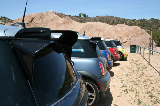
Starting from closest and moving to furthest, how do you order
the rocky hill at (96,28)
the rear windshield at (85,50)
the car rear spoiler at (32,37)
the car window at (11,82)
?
the car window at (11,82), the car rear spoiler at (32,37), the rear windshield at (85,50), the rocky hill at (96,28)

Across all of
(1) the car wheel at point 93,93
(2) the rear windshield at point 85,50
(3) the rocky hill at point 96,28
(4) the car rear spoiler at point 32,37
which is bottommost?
(1) the car wheel at point 93,93

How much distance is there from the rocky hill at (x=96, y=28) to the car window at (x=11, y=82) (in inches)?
1420

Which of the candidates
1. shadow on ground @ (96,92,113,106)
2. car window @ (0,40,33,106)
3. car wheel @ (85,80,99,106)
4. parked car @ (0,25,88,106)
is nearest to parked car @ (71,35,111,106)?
car wheel @ (85,80,99,106)

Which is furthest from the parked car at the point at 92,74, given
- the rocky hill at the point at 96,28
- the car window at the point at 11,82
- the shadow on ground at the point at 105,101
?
the rocky hill at the point at 96,28

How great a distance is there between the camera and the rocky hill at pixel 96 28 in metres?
36.9

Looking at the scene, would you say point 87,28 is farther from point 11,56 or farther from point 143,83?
point 11,56

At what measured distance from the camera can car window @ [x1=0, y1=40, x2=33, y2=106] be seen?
1.17m

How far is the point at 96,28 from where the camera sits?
38750 mm

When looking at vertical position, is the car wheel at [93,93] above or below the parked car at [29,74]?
below

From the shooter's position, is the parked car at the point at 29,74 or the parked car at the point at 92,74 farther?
the parked car at the point at 92,74

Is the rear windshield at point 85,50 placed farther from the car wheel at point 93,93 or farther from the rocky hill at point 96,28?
the rocky hill at point 96,28

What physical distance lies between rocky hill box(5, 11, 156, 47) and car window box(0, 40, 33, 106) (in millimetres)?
36071

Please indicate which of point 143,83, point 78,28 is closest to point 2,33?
point 143,83

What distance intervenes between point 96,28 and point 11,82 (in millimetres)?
38185
